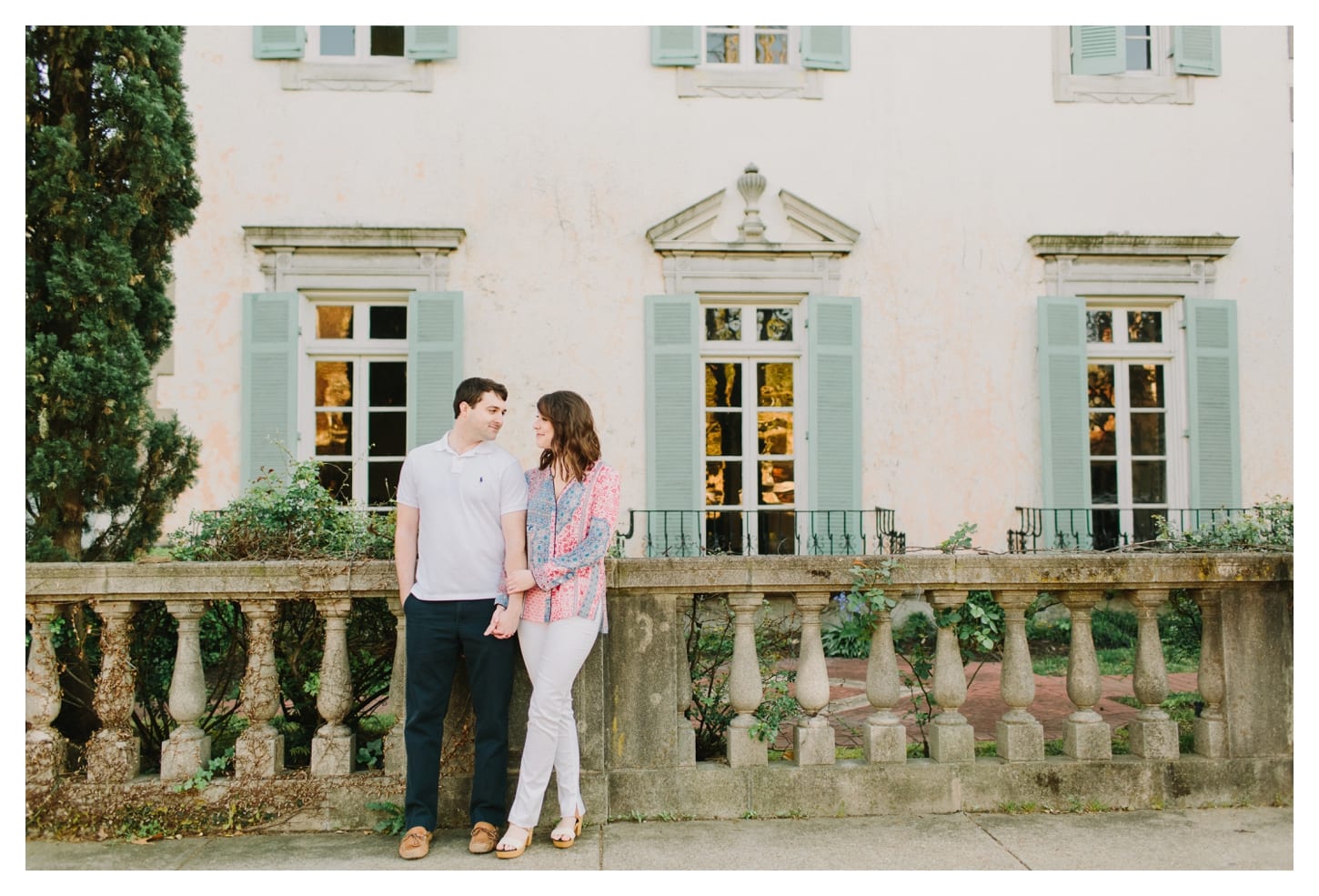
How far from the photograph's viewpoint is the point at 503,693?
3.06 metres

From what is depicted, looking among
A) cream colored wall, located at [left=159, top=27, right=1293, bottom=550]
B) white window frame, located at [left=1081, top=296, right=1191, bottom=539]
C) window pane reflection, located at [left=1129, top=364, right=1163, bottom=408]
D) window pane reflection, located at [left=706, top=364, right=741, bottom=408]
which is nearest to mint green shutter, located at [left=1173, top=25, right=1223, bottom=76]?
cream colored wall, located at [left=159, top=27, right=1293, bottom=550]

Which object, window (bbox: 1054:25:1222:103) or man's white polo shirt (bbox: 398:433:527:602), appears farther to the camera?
window (bbox: 1054:25:1222:103)

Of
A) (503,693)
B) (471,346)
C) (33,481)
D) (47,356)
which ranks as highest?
(471,346)

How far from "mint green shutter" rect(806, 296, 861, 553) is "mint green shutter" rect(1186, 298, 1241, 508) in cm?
293

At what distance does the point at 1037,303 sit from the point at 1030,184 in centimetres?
105

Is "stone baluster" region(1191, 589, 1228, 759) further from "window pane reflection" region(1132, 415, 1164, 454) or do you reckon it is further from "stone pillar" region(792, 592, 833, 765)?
"window pane reflection" region(1132, 415, 1164, 454)

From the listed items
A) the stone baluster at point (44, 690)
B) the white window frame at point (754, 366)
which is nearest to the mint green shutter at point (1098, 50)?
the white window frame at point (754, 366)

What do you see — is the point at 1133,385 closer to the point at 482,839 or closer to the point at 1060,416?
the point at 1060,416

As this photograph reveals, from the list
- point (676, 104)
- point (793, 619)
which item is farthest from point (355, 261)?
point (793, 619)

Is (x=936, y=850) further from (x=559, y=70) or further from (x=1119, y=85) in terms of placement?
(x=1119, y=85)

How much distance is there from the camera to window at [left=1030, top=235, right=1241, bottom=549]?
328 inches

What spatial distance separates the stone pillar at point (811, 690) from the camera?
3305mm

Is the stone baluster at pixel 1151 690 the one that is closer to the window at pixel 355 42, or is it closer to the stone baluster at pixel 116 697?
the stone baluster at pixel 116 697
